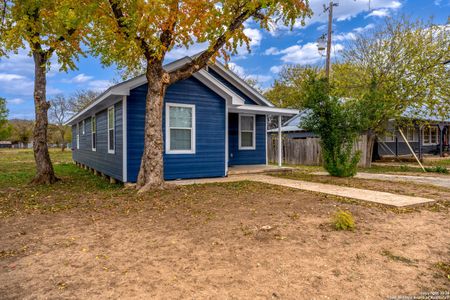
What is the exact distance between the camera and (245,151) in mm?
13570

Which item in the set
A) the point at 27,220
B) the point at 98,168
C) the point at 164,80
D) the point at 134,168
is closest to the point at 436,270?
the point at 27,220

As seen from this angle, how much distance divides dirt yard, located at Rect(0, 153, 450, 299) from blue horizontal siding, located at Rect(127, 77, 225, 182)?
2916 millimetres

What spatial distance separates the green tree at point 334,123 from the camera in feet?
33.9

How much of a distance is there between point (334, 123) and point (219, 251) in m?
8.06

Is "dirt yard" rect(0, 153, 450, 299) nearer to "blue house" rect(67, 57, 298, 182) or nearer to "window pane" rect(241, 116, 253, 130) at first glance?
"blue house" rect(67, 57, 298, 182)

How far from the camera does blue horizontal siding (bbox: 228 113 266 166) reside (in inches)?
521

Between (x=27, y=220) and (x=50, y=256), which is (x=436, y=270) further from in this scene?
(x=27, y=220)

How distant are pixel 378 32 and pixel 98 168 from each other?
16.3 metres

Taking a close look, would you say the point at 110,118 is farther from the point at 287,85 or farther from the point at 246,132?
the point at 287,85

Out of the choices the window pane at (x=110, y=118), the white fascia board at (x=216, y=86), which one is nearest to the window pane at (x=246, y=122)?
the white fascia board at (x=216, y=86)

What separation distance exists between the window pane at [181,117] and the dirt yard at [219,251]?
141 inches

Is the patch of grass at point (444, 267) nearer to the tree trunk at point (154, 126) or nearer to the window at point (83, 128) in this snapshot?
the tree trunk at point (154, 126)

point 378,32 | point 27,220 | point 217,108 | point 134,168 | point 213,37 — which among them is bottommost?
point 27,220

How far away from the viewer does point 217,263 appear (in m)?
3.37
